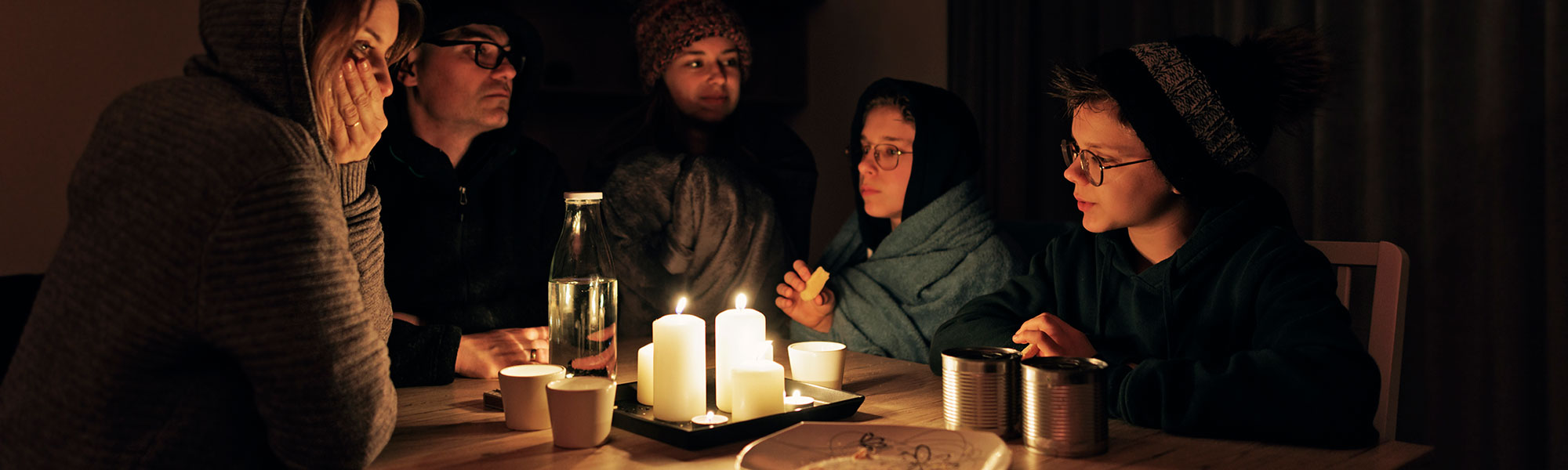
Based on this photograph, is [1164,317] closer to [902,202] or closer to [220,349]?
[902,202]

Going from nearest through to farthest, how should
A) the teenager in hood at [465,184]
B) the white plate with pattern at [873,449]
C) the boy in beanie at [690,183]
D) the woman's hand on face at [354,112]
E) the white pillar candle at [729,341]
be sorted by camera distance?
the white plate with pattern at [873,449]
the woman's hand on face at [354,112]
the white pillar candle at [729,341]
the teenager in hood at [465,184]
the boy in beanie at [690,183]

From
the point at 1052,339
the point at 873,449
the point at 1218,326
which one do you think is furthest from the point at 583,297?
the point at 1218,326

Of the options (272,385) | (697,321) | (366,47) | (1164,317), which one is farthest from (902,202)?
(272,385)

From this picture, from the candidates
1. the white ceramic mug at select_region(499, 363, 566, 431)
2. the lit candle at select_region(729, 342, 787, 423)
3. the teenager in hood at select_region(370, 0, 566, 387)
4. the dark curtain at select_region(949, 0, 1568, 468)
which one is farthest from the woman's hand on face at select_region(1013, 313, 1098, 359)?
the dark curtain at select_region(949, 0, 1568, 468)

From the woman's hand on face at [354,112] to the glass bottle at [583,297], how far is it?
0.28 meters

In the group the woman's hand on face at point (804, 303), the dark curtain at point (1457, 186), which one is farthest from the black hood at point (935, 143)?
the dark curtain at point (1457, 186)

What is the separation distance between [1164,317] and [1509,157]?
119 cm

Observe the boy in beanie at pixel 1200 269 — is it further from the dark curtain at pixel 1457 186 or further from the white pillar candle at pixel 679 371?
the dark curtain at pixel 1457 186

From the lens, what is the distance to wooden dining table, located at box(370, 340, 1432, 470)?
3.15ft

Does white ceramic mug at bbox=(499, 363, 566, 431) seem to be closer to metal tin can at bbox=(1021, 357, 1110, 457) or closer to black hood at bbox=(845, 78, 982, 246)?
metal tin can at bbox=(1021, 357, 1110, 457)

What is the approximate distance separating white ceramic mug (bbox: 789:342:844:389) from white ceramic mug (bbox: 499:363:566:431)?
13.6 inches

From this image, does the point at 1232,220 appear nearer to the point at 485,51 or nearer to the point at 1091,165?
the point at 1091,165

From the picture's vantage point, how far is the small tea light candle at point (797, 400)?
1.15 metres

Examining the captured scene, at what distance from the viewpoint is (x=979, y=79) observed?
9.71ft
